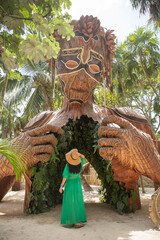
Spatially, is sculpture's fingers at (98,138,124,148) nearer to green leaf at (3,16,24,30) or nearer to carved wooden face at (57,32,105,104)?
carved wooden face at (57,32,105,104)

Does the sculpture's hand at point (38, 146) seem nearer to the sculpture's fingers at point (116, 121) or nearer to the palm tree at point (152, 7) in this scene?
the sculpture's fingers at point (116, 121)

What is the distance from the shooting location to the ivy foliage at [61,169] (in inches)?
149

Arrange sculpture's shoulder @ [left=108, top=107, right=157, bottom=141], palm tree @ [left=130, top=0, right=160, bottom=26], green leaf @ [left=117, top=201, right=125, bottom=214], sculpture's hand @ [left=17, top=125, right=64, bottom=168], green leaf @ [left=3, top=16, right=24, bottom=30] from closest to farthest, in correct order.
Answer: green leaf @ [left=3, top=16, right=24, bottom=30], sculpture's hand @ [left=17, top=125, right=64, bottom=168], green leaf @ [left=117, top=201, right=125, bottom=214], sculpture's shoulder @ [left=108, top=107, right=157, bottom=141], palm tree @ [left=130, top=0, right=160, bottom=26]

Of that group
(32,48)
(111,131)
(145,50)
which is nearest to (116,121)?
(111,131)

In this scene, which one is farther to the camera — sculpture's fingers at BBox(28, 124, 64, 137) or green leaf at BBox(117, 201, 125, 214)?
green leaf at BBox(117, 201, 125, 214)

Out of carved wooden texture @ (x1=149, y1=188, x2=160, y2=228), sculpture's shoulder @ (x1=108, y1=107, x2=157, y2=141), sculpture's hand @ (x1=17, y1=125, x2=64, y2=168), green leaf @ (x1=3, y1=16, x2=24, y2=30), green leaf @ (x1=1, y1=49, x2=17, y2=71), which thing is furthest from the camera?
sculpture's shoulder @ (x1=108, y1=107, x2=157, y2=141)

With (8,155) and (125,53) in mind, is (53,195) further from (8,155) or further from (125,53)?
(125,53)

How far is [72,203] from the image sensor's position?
10.4 feet

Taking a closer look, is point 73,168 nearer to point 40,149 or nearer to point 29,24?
point 40,149

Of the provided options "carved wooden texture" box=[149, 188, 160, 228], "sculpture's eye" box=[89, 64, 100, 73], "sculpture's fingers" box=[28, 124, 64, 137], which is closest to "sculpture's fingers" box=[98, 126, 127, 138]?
"sculpture's fingers" box=[28, 124, 64, 137]

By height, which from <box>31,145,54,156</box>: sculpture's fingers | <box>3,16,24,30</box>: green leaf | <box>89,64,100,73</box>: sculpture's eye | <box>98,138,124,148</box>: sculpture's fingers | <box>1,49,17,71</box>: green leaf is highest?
<box>89,64,100,73</box>: sculpture's eye

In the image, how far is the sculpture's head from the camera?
368 cm

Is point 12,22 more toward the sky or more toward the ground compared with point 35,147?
more toward the sky

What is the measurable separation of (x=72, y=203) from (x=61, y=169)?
1.43 metres
